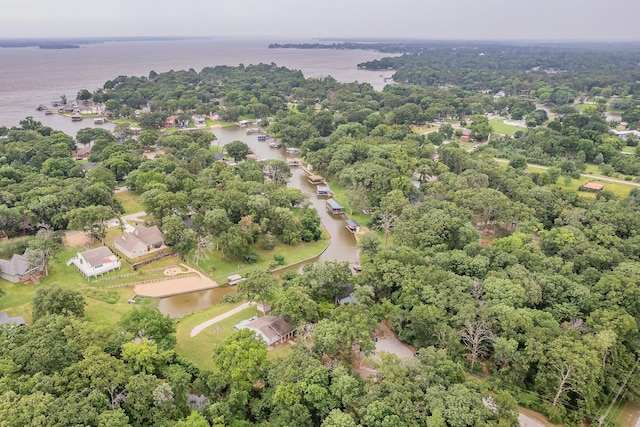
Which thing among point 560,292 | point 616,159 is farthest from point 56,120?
point 616,159

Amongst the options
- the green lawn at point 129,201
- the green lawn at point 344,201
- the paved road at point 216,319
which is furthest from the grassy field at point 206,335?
the green lawn at point 129,201

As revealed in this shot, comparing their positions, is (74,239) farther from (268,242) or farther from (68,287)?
(268,242)

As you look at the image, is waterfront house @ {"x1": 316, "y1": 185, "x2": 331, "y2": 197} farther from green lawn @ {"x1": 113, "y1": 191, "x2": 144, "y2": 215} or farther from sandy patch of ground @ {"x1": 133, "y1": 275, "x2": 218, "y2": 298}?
sandy patch of ground @ {"x1": 133, "y1": 275, "x2": 218, "y2": 298}

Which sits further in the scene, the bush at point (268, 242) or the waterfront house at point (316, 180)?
the waterfront house at point (316, 180)

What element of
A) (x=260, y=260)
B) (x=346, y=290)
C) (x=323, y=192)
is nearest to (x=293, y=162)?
(x=323, y=192)

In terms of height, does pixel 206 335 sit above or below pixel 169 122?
below

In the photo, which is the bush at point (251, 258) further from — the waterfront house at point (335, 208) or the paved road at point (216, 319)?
the waterfront house at point (335, 208)

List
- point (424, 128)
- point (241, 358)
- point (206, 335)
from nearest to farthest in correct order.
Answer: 1. point (241, 358)
2. point (206, 335)
3. point (424, 128)
